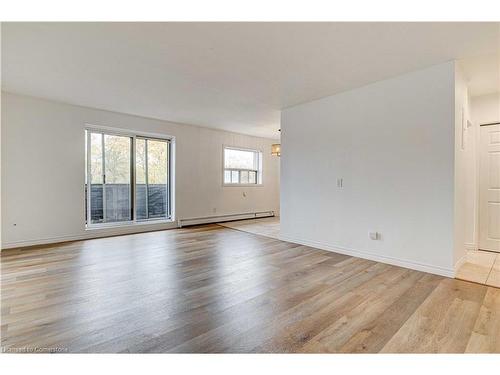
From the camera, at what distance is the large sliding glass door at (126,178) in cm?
502

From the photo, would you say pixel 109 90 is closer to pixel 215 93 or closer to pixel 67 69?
pixel 67 69

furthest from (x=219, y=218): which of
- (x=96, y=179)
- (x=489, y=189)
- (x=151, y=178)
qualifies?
(x=489, y=189)

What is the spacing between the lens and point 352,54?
8.95 ft

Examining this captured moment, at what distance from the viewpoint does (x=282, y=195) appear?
4.82 metres

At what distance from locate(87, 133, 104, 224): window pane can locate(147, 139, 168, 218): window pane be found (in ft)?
3.22

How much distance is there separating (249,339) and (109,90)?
3910 millimetres

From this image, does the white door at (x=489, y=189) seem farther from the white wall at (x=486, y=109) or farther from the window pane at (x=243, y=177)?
the window pane at (x=243, y=177)

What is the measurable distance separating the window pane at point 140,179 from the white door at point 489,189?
6181 millimetres

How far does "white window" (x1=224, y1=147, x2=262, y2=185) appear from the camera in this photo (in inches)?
281

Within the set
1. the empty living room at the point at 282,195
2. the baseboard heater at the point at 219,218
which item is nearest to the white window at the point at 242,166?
the baseboard heater at the point at 219,218

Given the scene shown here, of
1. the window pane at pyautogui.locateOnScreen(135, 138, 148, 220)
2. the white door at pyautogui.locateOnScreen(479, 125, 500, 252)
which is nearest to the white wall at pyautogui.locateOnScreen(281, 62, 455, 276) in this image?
the white door at pyautogui.locateOnScreen(479, 125, 500, 252)

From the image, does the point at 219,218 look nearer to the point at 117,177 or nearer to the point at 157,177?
the point at 157,177

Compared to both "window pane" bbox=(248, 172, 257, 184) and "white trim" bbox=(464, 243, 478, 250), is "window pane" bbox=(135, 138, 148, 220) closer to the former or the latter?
"window pane" bbox=(248, 172, 257, 184)
